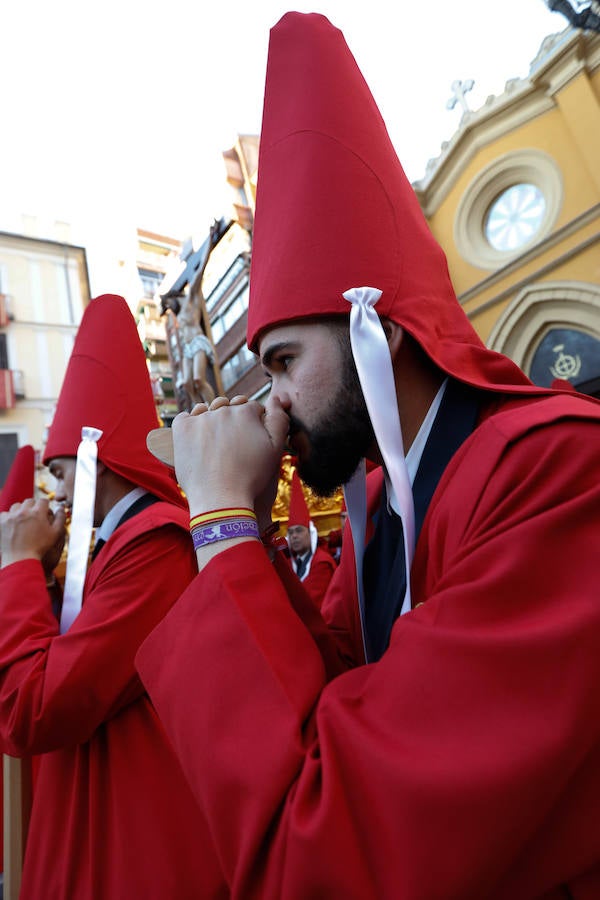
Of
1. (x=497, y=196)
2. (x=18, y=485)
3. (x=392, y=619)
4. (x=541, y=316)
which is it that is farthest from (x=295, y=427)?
(x=497, y=196)

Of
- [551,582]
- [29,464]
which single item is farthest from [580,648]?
[29,464]

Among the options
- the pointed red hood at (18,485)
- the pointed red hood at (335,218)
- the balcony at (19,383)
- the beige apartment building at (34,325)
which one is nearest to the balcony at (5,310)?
the beige apartment building at (34,325)

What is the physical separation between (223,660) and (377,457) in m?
0.60

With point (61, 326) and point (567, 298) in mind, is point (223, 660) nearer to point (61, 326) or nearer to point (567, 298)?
point (567, 298)

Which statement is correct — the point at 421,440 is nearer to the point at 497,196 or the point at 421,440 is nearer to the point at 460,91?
the point at 497,196

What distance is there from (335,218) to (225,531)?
2.44 feet

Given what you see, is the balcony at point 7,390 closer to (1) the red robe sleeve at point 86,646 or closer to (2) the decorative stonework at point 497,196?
(2) the decorative stonework at point 497,196

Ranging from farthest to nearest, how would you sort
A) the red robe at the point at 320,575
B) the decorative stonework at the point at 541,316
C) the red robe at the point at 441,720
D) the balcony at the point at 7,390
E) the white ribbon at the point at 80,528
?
the balcony at the point at 7,390, the decorative stonework at the point at 541,316, the red robe at the point at 320,575, the white ribbon at the point at 80,528, the red robe at the point at 441,720

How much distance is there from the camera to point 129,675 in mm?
1313

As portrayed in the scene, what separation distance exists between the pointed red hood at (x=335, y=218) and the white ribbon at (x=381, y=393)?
8 cm

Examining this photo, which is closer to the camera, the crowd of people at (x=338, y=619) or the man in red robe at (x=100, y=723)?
the crowd of people at (x=338, y=619)

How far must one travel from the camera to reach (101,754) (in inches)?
52.3

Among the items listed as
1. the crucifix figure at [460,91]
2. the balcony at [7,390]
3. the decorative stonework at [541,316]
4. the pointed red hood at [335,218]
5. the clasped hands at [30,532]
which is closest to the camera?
the pointed red hood at [335,218]

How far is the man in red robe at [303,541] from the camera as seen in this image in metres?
4.03
